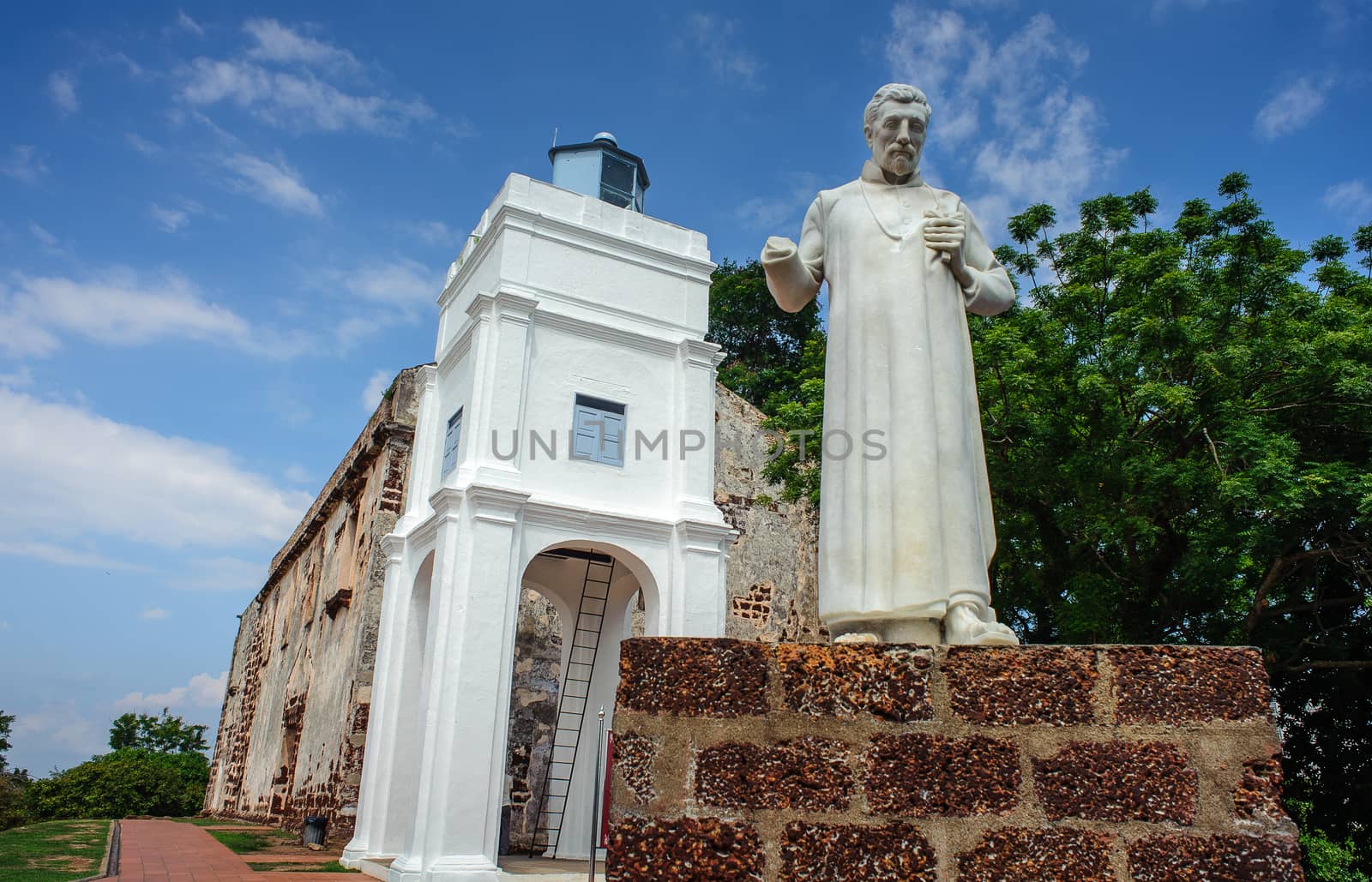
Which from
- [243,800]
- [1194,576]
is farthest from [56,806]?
[1194,576]

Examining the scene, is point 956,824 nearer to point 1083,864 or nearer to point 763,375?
point 1083,864

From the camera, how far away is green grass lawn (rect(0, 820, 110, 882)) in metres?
7.29

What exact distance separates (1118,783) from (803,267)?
1.92 meters

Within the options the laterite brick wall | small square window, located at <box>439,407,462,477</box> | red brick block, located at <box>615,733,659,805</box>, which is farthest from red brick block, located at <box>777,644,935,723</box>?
small square window, located at <box>439,407,462,477</box>

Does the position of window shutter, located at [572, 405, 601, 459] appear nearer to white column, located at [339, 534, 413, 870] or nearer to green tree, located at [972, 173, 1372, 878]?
white column, located at [339, 534, 413, 870]

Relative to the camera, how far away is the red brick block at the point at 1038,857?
2.34 m

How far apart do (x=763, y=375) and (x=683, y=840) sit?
19.5 m

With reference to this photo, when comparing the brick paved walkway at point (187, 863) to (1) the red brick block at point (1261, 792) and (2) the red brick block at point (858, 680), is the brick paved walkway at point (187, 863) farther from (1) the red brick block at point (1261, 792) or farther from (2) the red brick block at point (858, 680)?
(1) the red brick block at point (1261, 792)

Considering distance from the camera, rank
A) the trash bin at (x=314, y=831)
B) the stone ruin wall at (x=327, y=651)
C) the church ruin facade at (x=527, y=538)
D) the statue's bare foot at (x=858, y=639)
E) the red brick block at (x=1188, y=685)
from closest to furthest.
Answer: the red brick block at (x=1188, y=685) < the statue's bare foot at (x=858, y=639) < the church ruin facade at (x=527, y=538) < the trash bin at (x=314, y=831) < the stone ruin wall at (x=327, y=651)

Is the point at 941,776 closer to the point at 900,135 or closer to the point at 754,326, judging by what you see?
the point at 900,135

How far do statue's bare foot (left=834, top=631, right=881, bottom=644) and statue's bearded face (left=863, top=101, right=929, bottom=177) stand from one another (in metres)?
1.65

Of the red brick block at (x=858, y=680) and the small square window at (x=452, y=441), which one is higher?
the small square window at (x=452, y=441)

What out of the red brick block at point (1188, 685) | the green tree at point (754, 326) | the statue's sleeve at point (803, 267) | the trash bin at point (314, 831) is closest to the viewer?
the red brick block at point (1188, 685)

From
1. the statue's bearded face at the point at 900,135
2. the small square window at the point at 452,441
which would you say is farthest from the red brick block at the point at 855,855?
the small square window at the point at 452,441
